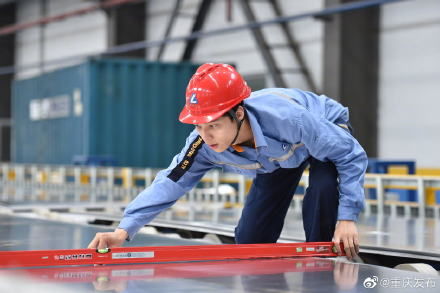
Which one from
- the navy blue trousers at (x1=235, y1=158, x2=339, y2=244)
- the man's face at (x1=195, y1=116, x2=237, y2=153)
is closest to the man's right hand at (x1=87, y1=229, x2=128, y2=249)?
the man's face at (x1=195, y1=116, x2=237, y2=153)

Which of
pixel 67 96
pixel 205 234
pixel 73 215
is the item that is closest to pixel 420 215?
pixel 205 234

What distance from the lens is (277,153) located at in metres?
3.29

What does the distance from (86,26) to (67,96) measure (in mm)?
6622

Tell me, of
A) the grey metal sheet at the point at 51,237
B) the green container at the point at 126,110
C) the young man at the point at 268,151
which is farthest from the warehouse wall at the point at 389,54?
the young man at the point at 268,151

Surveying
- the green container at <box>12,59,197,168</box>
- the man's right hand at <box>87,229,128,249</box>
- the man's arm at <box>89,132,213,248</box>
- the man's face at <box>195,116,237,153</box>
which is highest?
the green container at <box>12,59,197,168</box>

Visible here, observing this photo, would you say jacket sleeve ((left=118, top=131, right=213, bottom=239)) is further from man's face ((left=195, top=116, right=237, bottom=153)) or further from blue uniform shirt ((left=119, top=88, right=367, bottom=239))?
man's face ((left=195, top=116, right=237, bottom=153))

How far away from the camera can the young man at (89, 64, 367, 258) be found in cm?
303

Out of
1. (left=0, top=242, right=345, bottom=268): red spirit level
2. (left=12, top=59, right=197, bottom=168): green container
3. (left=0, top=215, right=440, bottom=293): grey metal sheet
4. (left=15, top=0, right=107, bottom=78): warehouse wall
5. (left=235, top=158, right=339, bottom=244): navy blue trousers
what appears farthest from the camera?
(left=15, top=0, right=107, bottom=78): warehouse wall

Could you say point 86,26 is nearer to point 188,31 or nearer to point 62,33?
point 62,33

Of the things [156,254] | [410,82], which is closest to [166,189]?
[156,254]

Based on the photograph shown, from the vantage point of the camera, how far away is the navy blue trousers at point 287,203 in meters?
3.53

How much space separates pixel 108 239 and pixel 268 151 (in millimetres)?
815

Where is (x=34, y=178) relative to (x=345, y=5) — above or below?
below

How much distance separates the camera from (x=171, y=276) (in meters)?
2.76
